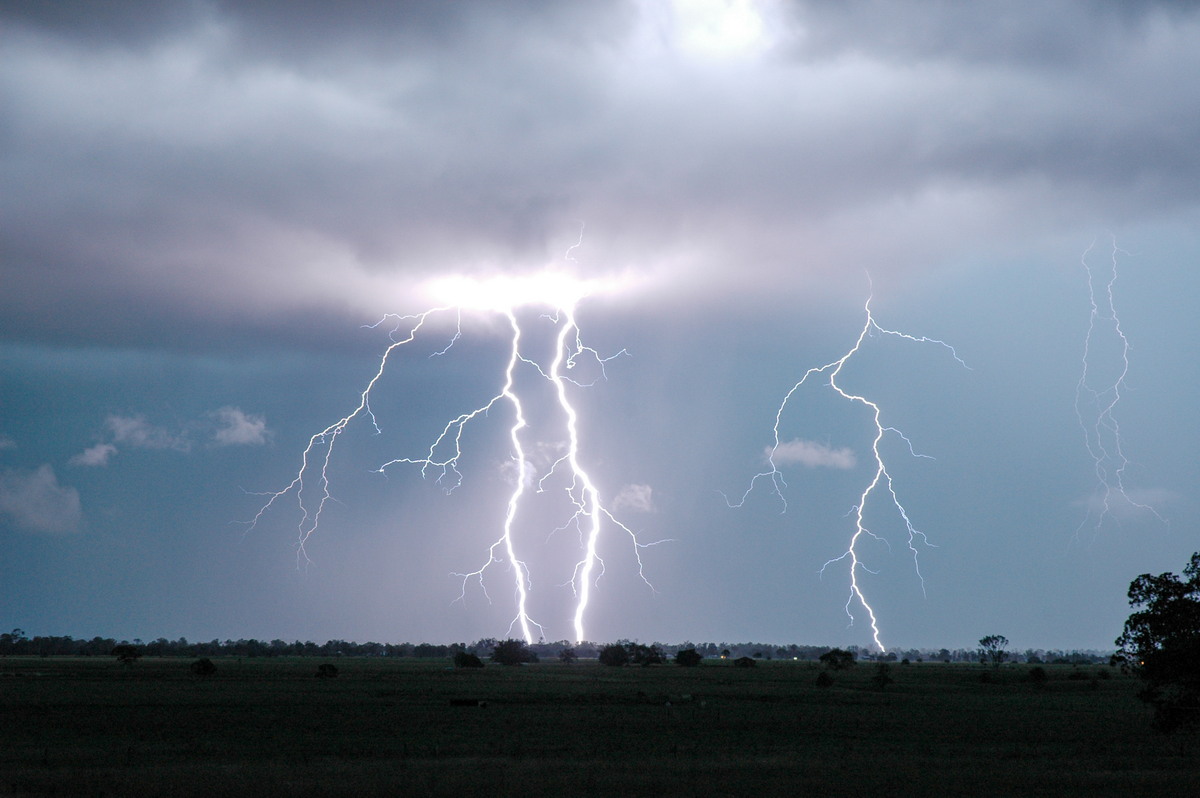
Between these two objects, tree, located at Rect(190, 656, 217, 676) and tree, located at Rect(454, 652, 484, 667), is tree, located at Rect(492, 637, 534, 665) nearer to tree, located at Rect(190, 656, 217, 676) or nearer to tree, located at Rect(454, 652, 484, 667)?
tree, located at Rect(454, 652, 484, 667)

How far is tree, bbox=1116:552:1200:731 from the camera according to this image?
30359 millimetres

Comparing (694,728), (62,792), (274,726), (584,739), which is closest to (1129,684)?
(694,728)

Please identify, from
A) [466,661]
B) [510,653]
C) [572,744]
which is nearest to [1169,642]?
[572,744]

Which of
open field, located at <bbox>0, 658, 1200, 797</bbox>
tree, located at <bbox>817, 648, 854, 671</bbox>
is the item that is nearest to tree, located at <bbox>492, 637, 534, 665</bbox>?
tree, located at <bbox>817, 648, 854, 671</bbox>

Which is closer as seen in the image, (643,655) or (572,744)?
(572,744)

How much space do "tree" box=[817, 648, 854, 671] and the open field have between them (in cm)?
4213

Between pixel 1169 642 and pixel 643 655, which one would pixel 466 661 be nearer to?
pixel 643 655

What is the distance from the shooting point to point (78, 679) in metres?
67.9

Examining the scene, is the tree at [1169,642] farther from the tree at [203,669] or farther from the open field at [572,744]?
the tree at [203,669]

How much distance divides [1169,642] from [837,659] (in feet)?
235

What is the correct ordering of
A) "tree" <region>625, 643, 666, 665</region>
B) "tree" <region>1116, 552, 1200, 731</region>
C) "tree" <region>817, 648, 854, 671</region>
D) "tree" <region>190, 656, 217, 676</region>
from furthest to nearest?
"tree" <region>625, 643, 666, 665</region>, "tree" <region>817, 648, 854, 671</region>, "tree" <region>190, 656, 217, 676</region>, "tree" <region>1116, 552, 1200, 731</region>

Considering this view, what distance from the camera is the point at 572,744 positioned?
91.0ft

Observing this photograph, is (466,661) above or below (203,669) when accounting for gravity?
below

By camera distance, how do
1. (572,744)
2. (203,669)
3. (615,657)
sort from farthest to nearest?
(615,657) → (203,669) → (572,744)
